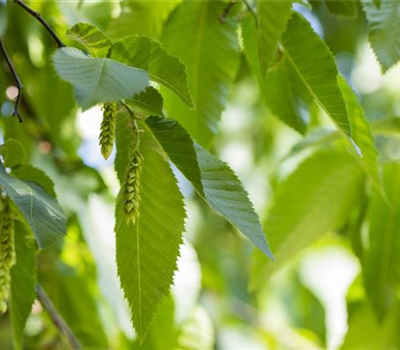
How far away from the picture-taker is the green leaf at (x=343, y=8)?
105cm

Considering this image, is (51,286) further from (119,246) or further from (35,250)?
(119,246)

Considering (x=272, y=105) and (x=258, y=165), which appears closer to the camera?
(x=272, y=105)

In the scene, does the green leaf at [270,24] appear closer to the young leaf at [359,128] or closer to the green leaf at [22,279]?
the young leaf at [359,128]

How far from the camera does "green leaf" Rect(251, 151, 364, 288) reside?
147cm

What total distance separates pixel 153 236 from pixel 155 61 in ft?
0.62

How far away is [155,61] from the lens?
0.79 m

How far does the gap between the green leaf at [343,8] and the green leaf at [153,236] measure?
351mm

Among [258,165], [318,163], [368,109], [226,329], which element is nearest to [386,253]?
[318,163]

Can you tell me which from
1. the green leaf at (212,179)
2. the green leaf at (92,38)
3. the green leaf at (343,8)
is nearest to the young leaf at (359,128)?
the green leaf at (343,8)

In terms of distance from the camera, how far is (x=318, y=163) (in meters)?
1.50

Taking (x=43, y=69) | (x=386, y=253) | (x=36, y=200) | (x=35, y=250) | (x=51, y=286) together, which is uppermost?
(x=36, y=200)

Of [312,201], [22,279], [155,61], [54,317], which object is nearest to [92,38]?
[155,61]

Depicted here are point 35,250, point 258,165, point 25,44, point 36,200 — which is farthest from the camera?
point 258,165

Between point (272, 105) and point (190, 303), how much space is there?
0.55m
